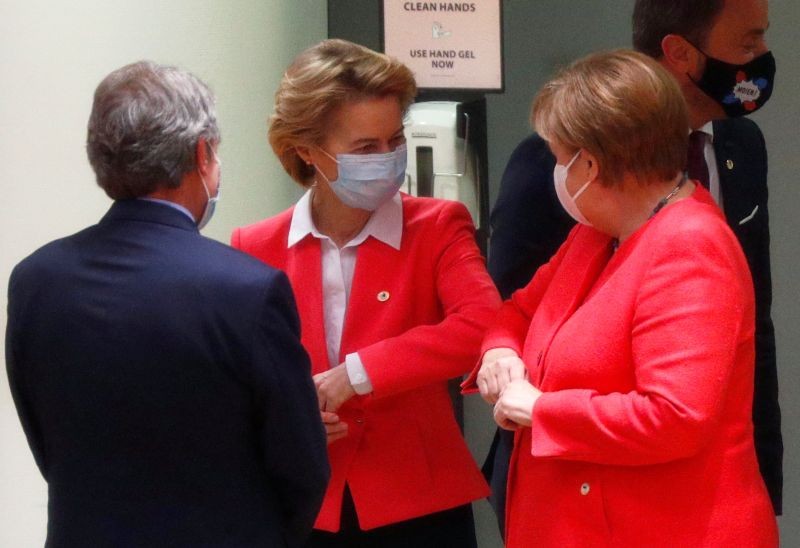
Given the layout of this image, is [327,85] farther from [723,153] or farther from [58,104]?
[58,104]

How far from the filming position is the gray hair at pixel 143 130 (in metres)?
1.57

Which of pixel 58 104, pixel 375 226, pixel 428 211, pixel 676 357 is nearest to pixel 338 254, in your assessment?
pixel 375 226

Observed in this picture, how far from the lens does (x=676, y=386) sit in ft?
4.96

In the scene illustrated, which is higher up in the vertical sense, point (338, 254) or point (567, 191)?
point (567, 191)

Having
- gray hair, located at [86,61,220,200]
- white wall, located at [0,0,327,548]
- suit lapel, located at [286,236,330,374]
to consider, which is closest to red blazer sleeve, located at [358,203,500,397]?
suit lapel, located at [286,236,330,374]

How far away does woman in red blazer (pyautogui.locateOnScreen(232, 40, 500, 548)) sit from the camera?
200 cm

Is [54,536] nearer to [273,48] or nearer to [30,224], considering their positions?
[30,224]

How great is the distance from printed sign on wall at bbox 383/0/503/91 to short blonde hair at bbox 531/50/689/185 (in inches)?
50.2

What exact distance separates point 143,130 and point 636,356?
0.77 meters

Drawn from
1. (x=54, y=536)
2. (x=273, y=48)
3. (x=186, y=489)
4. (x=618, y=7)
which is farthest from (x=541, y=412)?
(x=618, y=7)

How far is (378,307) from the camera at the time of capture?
2070 millimetres

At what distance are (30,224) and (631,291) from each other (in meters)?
1.58

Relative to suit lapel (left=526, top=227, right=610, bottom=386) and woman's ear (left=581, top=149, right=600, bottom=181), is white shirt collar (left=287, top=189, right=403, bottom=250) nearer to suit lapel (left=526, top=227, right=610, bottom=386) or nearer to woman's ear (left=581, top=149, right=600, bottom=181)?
suit lapel (left=526, top=227, right=610, bottom=386)

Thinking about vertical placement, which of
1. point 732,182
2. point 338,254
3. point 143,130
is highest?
point 143,130
